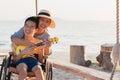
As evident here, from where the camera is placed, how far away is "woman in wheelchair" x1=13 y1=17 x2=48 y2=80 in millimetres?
3734

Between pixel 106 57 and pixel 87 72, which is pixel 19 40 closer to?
pixel 87 72

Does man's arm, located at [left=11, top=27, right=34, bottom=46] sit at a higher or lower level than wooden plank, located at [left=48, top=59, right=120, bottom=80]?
higher

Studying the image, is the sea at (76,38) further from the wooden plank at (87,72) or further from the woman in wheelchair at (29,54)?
the woman in wheelchair at (29,54)

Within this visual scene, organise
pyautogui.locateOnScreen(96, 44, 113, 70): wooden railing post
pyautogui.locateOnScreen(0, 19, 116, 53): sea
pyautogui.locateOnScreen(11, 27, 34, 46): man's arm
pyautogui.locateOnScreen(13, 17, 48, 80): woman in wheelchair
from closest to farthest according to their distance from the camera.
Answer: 1. pyautogui.locateOnScreen(13, 17, 48, 80): woman in wheelchair
2. pyautogui.locateOnScreen(11, 27, 34, 46): man's arm
3. pyautogui.locateOnScreen(96, 44, 113, 70): wooden railing post
4. pyautogui.locateOnScreen(0, 19, 116, 53): sea

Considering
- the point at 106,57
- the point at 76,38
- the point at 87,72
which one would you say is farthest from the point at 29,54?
the point at 76,38

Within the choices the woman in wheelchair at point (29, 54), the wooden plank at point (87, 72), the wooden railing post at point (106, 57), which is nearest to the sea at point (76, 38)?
the wooden plank at point (87, 72)

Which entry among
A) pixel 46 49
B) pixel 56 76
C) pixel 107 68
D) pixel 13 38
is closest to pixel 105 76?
pixel 46 49

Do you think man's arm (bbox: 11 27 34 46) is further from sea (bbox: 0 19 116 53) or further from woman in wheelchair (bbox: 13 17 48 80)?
sea (bbox: 0 19 116 53)

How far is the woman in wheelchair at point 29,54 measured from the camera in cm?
373

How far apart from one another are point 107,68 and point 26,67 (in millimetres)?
6163

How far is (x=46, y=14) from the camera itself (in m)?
4.10

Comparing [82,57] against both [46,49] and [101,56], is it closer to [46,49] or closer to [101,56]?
[101,56]

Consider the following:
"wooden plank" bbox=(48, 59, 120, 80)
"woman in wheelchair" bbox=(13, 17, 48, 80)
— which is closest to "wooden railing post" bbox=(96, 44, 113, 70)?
"wooden plank" bbox=(48, 59, 120, 80)

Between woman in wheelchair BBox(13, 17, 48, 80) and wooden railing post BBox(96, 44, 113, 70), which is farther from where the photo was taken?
wooden railing post BBox(96, 44, 113, 70)
